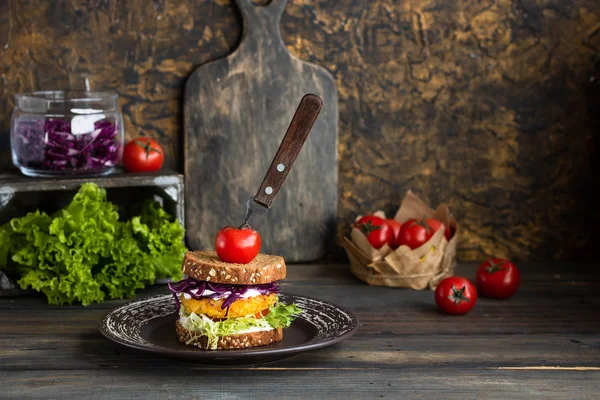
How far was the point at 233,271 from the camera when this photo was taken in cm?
157

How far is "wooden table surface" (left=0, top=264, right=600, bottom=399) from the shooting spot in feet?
4.73

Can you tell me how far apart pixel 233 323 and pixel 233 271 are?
99 mm

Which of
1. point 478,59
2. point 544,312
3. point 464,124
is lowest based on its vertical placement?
point 544,312

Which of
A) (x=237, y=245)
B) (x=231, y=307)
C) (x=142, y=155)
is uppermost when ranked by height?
(x=142, y=155)

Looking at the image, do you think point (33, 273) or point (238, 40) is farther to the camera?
point (238, 40)

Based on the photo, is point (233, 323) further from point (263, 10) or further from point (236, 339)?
point (263, 10)

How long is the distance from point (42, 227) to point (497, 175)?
51.4 inches

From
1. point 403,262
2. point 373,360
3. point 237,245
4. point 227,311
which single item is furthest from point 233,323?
point 403,262

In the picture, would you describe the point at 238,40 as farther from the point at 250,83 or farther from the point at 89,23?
the point at 89,23

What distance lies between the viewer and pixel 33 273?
6.40 feet

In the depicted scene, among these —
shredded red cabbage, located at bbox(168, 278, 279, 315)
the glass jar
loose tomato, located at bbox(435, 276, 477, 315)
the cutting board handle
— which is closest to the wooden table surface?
loose tomato, located at bbox(435, 276, 477, 315)

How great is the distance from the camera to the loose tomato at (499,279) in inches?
81.7

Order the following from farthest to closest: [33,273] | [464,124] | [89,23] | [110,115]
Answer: [464,124], [89,23], [110,115], [33,273]

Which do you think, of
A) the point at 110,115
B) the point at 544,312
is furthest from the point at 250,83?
the point at 544,312
